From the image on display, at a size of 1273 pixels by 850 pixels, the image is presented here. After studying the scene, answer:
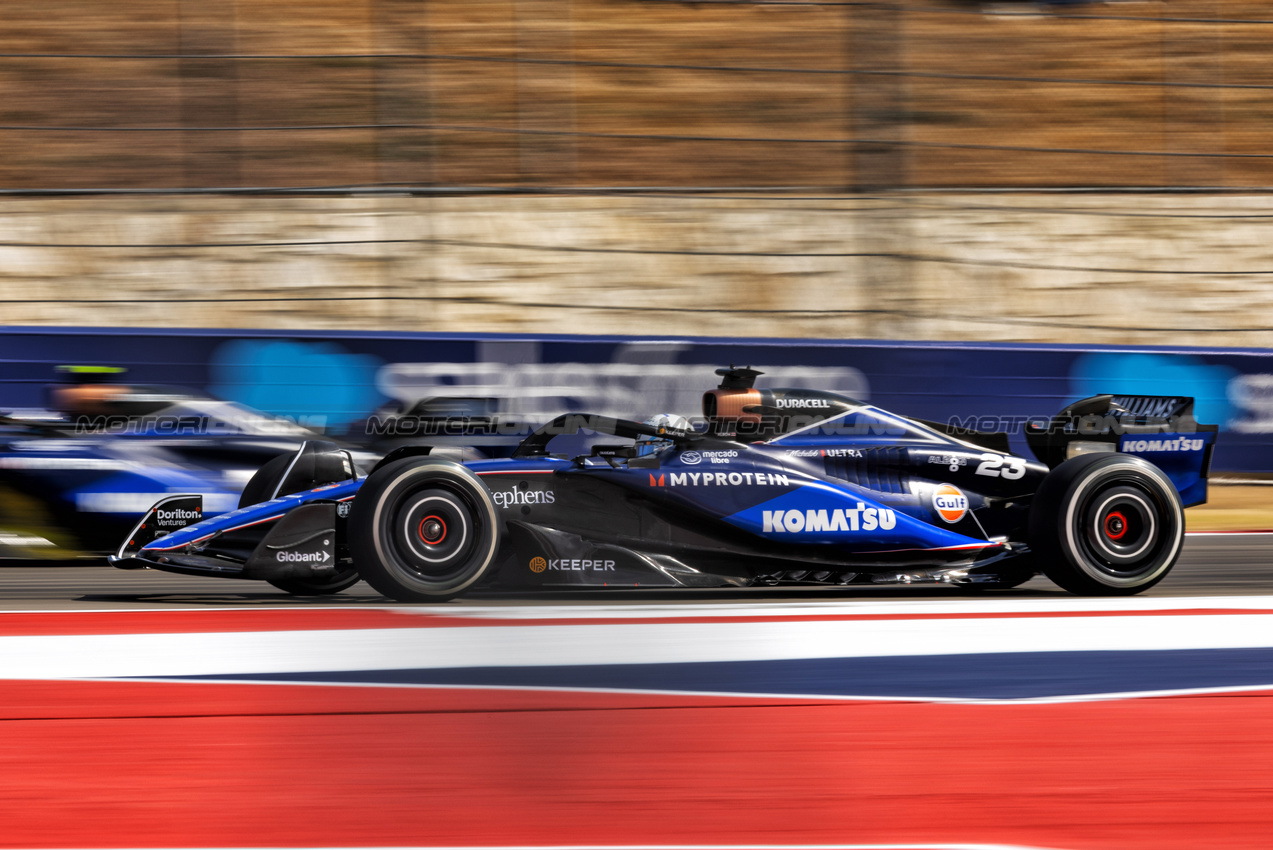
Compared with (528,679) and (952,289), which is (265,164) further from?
(528,679)

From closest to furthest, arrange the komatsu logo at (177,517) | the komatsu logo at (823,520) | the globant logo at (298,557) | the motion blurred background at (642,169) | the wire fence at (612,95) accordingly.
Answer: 1. the globant logo at (298,557)
2. the komatsu logo at (823,520)
3. the komatsu logo at (177,517)
4. the motion blurred background at (642,169)
5. the wire fence at (612,95)

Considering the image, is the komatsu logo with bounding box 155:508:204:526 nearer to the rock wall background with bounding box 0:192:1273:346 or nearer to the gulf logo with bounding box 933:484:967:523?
the gulf logo with bounding box 933:484:967:523

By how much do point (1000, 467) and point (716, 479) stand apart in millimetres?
1208

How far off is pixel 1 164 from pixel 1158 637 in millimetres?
14198

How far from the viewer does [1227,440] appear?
A: 1001 centimetres

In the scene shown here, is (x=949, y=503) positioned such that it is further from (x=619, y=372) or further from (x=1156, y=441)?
(x=619, y=372)

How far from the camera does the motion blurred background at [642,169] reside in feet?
44.4

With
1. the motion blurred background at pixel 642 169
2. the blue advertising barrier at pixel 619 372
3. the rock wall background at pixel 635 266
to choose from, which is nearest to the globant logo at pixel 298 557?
the blue advertising barrier at pixel 619 372

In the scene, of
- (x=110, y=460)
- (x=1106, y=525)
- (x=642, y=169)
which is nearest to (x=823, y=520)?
(x=1106, y=525)

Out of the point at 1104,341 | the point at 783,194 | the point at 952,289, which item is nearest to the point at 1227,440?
the point at 1104,341

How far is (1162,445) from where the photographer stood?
19.0 ft

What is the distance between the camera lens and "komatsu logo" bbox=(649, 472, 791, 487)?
5367 millimetres

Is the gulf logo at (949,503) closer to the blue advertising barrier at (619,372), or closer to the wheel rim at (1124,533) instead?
the wheel rim at (1124,533)

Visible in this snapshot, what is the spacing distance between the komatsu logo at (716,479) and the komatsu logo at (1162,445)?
1.59m
